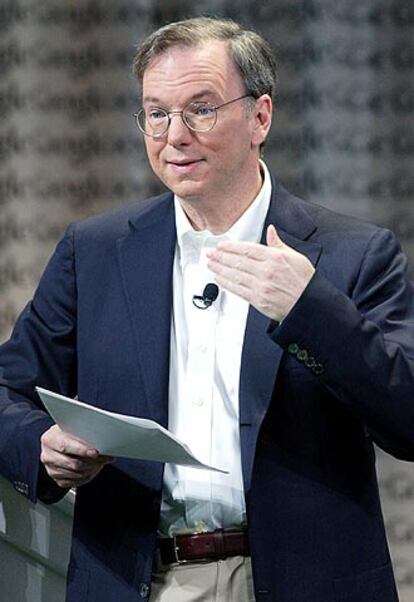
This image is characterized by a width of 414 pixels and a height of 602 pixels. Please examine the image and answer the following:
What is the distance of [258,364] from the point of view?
1964 mm

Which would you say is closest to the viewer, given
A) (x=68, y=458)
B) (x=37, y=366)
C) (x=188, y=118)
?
(x=68, y=458)

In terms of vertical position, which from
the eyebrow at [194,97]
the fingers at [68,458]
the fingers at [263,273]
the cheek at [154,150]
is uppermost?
the eyebrow at [194,97]

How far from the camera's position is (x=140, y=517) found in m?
1.98

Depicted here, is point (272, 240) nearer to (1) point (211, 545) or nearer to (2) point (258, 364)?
(2) point (258, 364)

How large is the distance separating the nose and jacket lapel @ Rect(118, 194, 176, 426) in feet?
0.59

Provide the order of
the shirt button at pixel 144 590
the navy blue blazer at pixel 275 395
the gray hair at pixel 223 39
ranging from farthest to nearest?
the gray hair at pixel 223 39 → the shirt button at pixel 144 590 → the navy blue blazer at pixel 275 395

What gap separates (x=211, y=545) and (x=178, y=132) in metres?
0.59

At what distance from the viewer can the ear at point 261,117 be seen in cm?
212

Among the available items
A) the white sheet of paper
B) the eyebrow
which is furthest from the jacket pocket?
the eyebrow

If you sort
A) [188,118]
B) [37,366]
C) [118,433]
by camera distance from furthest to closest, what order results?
[37,366] → [188,118] → [118,433]

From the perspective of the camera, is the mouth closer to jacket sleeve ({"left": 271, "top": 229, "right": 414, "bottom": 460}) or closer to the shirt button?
jacket sleeve ({"left": 271, "top": 229, "right": 414, "bottom": 460})

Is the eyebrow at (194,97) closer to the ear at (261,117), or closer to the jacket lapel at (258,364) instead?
the ear at (261,117)

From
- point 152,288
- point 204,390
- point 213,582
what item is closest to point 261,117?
point 152,288

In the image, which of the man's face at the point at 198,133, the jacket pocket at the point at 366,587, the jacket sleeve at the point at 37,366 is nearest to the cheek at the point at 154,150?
the man's face at the point at 198,133
